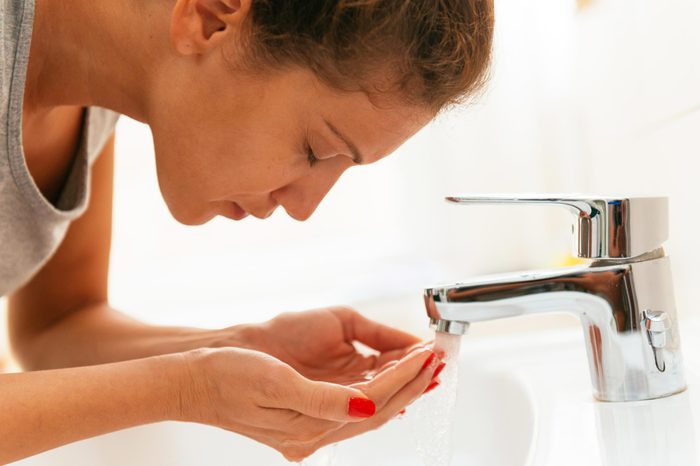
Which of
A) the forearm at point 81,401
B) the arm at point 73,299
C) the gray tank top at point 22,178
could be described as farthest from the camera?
the arm at point 73,299

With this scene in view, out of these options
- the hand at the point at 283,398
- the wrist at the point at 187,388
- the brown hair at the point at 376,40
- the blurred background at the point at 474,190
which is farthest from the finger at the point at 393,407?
the blurred background at the point at 474,190

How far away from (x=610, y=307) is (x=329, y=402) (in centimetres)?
23

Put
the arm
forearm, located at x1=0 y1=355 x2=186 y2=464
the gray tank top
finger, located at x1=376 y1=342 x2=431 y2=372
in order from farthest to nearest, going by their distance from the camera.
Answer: the arm → finger, located at x1=376 y1=342 x2=431 y2=372 → the gray tank top → forearm, located at x1=0 y1=355 x2=186 y2=464

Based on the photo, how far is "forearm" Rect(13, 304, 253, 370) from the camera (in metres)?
0.86

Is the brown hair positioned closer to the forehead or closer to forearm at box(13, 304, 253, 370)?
the forehead

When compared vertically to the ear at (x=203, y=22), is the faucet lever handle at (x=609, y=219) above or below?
below

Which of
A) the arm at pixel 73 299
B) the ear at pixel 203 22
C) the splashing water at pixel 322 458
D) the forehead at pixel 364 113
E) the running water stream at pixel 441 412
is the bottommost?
the splashing water at pixel 322 458

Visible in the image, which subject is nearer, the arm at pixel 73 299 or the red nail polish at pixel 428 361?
the red nail polish at pixel 428 361

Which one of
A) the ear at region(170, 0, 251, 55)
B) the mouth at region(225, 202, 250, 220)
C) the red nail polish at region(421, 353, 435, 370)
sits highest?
the ear at region(170, 0, 251, 55)

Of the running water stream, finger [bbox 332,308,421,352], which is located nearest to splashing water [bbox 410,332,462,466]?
the running water stream

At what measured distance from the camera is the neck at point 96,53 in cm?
73

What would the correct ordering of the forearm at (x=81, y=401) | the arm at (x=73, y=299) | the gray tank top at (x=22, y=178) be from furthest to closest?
the arm at (x=73, y=299)
the gray tank top at (x=22, y=178)
the forearm at (x=81, y=401)

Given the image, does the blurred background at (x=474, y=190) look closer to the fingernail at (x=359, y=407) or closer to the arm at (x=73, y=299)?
the arm at (x=73, y=299)

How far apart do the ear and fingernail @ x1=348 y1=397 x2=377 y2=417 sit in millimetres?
303
